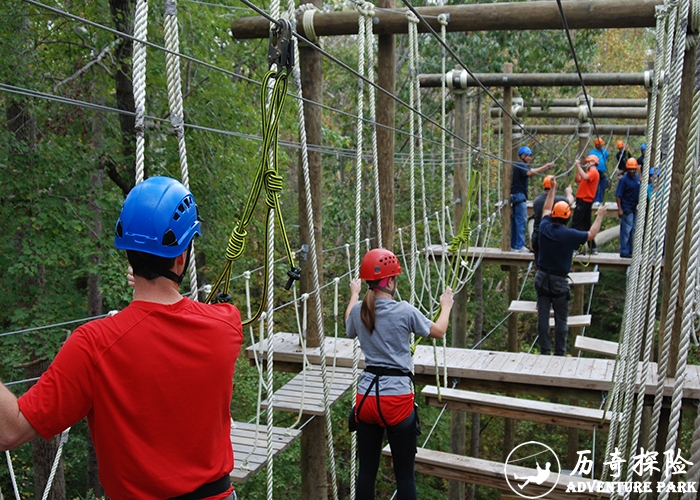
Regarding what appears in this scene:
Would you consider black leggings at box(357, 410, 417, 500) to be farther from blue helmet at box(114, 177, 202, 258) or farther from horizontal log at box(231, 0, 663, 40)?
horizontal log at box(231, 0, 663, 40)

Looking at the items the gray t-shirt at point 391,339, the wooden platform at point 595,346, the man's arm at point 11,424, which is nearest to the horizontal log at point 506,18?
the gray t-shirt at point 391,339

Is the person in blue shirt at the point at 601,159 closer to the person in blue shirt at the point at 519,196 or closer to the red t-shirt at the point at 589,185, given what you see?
the person in blue shirt at the point at 519,196

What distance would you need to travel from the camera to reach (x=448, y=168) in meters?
10.9

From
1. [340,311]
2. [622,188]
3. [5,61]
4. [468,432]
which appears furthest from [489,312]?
[5,61]

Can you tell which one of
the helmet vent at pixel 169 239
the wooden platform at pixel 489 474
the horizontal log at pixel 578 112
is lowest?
the wooden platform at pixel 489 474

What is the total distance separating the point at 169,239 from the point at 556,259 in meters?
4.47

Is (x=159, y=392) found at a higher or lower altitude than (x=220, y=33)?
lower

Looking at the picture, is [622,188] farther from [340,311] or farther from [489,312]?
[489,312]

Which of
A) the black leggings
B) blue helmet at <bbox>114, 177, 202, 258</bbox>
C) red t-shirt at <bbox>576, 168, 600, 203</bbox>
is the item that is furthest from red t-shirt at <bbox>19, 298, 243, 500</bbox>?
red t-shirt at <bbox>576, 168, 600, 203</bbox>

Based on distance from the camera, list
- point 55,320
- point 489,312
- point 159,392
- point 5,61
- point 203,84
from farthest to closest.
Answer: point 489,312, point 203,84, point 55,320, point 5,61, point 159,392

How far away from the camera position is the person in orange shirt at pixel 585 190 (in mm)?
6391

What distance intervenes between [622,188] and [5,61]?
21.2ft

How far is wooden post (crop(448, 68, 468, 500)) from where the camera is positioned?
669 cm

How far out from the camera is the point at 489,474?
379 cm
